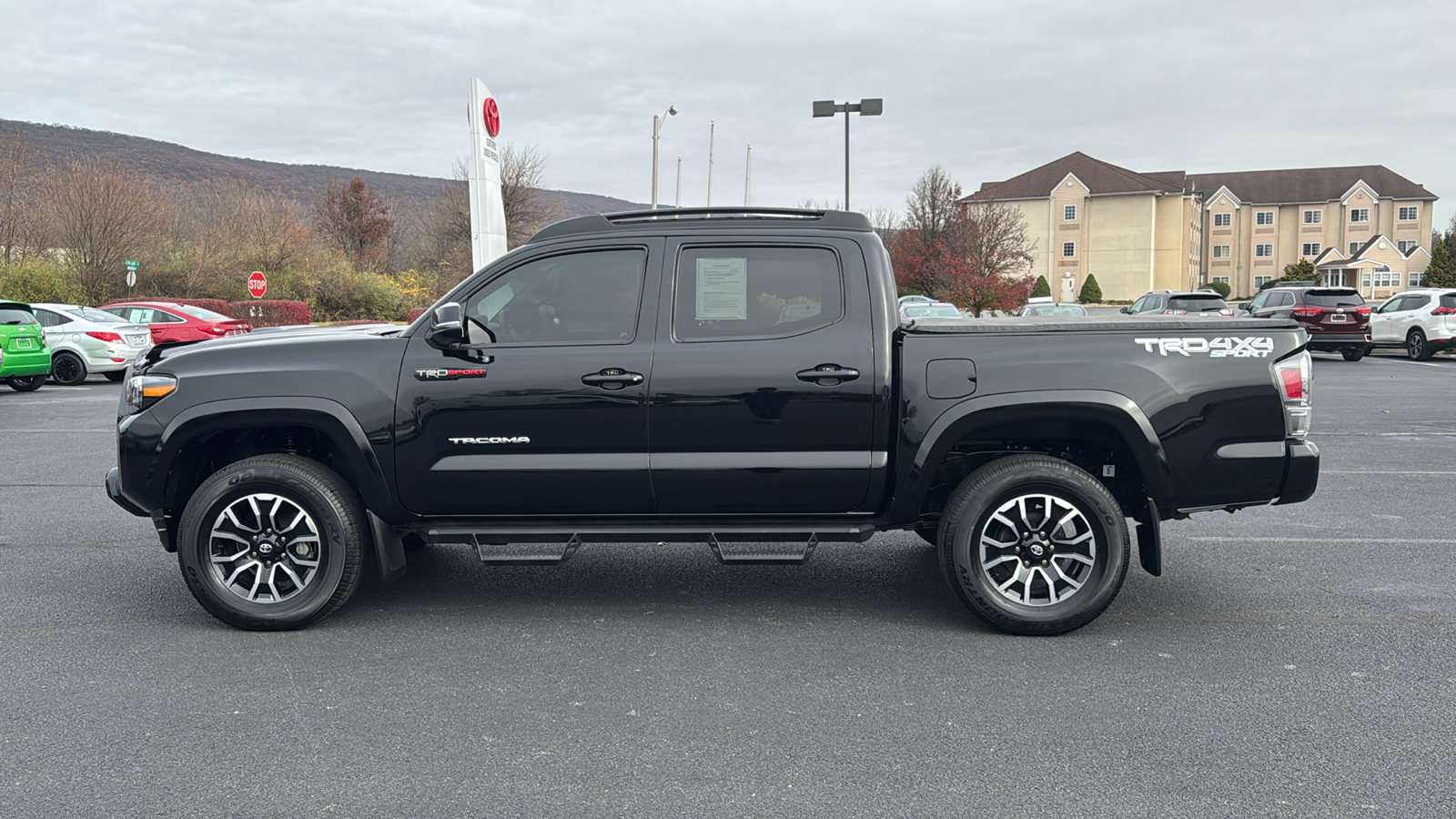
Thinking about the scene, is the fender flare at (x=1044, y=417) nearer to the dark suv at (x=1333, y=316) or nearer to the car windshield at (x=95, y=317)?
the car windshield at (x=95, y=317)

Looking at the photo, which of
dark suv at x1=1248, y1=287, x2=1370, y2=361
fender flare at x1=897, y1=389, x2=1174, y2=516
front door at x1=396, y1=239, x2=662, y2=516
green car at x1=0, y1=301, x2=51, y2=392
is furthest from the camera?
dark suv at x1=1248, y1=287, x2=1370, y2=361

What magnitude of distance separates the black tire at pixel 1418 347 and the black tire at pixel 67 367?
28606mm

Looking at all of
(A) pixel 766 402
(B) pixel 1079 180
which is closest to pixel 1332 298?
(A) pixel 766 402

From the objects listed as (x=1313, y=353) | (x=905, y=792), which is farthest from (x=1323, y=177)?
(x=905, y=792)

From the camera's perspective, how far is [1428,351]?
25703 millimetres

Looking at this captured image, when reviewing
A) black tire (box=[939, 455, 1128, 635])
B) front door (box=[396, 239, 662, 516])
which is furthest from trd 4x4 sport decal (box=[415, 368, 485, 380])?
black tire (box=[939, 455, 1128, 635])

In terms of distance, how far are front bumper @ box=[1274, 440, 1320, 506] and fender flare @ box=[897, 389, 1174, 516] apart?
0.56m

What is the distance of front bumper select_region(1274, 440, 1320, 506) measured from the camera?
16.6 feet

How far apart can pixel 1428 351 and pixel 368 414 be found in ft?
89.7

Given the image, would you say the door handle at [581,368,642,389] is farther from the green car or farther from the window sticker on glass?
the green car

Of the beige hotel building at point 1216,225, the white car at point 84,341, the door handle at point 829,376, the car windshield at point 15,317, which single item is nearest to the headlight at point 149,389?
the door handle at point 829,376

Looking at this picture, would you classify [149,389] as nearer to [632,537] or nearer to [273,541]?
[273,541]

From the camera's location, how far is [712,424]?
16.6 ft

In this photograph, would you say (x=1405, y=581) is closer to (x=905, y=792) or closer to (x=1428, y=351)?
(x=905, y=792)
